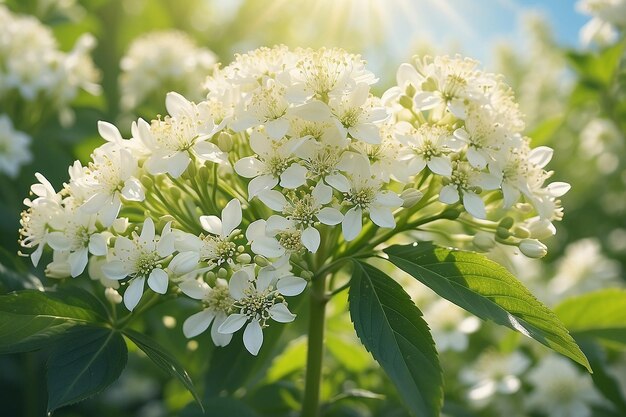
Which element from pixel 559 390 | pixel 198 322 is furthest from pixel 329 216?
pixel 559 390

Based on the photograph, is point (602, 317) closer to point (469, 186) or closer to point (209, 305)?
point (469, 186)

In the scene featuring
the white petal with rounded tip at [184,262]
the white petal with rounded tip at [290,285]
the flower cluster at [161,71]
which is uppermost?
the flower cluster at [161,71]

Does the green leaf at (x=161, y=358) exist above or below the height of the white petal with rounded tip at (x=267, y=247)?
below

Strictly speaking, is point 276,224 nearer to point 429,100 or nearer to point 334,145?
point 334,145

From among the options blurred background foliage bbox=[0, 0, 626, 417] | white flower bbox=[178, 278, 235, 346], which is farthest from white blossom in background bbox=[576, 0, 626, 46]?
white flower bbox=[178, 278, 235, 346]

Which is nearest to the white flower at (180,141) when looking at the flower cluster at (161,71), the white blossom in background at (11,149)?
the white blossom in background at (11,149)

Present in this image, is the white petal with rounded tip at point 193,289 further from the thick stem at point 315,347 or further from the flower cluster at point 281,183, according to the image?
the thick stem at point 315,347

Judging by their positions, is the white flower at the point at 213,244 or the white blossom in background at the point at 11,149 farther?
the white blossom in background at the point at 11,149
